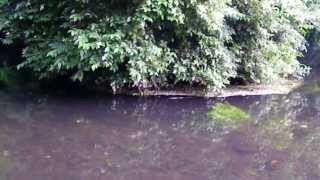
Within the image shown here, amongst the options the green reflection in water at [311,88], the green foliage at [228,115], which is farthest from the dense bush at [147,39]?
the green reflection in water at [311,88]

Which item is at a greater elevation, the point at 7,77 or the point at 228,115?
the point at 7,77

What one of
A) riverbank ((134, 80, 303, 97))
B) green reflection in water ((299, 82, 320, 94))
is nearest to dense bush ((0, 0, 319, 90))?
riverbank ((134, 80, 303, 97))

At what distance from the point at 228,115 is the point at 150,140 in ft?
6.51

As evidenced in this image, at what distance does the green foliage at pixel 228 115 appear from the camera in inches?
324

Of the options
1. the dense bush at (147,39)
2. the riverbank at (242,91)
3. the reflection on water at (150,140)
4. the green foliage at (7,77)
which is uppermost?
the dense bush at (147,39)

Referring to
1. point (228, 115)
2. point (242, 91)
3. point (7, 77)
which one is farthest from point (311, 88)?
point (7, 77)

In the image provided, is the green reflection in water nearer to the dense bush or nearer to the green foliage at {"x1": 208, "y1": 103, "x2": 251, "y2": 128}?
the dense bush

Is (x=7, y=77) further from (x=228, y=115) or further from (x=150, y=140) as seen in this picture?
(x=228, y=115)

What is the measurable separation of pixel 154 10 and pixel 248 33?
97.8 inches

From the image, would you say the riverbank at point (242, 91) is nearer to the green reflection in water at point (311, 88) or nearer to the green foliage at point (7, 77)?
the green reflection in water at point (311, 88)

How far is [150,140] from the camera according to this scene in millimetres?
7117

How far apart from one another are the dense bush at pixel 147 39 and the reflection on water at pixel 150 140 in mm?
549

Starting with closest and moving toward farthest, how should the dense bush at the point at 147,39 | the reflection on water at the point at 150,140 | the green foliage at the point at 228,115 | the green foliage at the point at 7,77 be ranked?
the reflection on water at the point at 150,140, the green foliage at the point at 228,115, the dense bush at the point at 147,39, the green foliage at the point at 7,77

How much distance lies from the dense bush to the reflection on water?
0.55 metres
